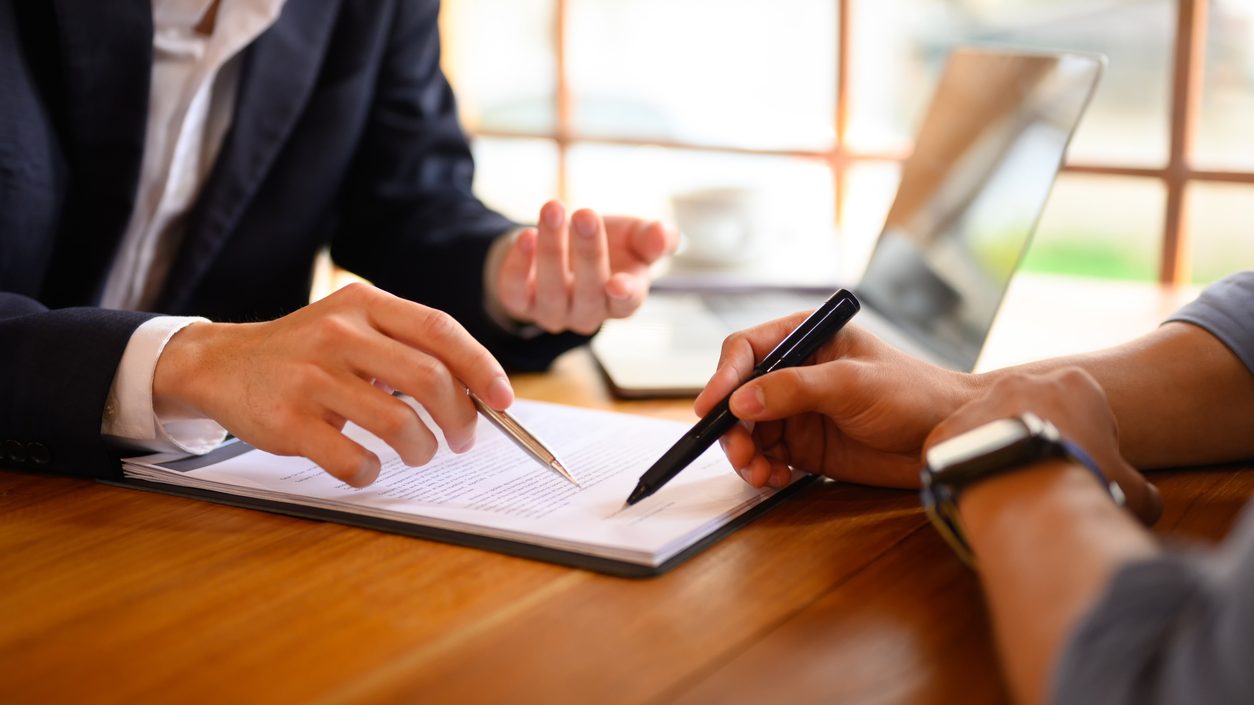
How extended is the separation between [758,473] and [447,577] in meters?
0.23

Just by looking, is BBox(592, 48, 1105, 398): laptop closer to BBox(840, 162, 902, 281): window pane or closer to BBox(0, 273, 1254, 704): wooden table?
BBox(0, 273, 1254, 704): wooden table

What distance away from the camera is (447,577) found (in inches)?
26.6

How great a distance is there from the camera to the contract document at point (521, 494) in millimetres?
705

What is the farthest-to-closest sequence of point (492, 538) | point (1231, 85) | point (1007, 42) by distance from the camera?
point (1007, 42), point (1231, 85), point (492, 538)

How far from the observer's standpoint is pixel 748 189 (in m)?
1.79

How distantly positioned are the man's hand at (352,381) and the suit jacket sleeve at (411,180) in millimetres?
597

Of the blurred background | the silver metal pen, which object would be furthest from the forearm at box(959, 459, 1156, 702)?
the blurred background

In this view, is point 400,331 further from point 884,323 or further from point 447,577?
point 884,323

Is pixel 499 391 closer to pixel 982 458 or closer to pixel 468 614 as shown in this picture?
pixel 468 614

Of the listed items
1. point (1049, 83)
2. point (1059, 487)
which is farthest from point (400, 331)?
point (1049, 83)

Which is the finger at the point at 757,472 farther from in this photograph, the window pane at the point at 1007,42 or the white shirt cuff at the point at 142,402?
the window pane at the point at 1007,42

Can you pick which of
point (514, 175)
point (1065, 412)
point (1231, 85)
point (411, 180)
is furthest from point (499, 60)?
point (1065, 412)

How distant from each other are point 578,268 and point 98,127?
1.70 ft

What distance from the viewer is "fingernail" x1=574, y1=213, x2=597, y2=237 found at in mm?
1132
